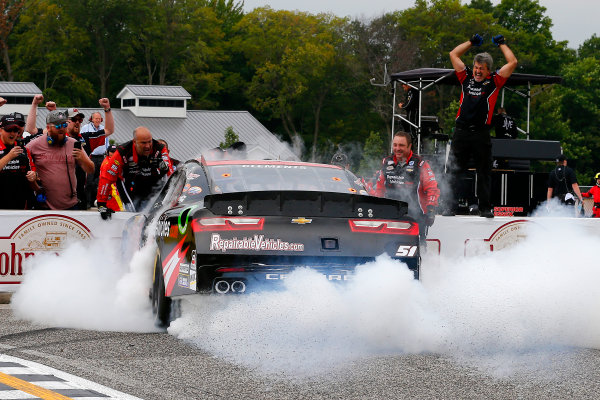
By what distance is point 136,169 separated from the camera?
34.6 ft

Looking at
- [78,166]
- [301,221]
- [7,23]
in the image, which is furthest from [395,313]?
[7,23]

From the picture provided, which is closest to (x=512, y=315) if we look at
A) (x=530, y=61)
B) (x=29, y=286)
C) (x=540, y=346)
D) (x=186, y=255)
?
(x=540, y=346)

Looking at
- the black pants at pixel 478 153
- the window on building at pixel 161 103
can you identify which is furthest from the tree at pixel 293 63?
the black pants at pixel 478 153

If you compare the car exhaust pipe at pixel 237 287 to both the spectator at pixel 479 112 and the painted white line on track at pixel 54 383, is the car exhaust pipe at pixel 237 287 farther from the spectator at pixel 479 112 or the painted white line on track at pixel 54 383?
the spectator at pixel 479 112

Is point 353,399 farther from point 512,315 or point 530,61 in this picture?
point 530,61

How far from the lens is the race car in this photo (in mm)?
7195

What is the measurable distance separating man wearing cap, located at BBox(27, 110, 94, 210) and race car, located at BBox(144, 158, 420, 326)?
144 inches

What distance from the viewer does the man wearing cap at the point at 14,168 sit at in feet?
35.8

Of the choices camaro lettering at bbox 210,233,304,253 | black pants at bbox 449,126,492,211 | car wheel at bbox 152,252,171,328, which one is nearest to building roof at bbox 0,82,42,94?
black pants at bbox 449,126,492,211

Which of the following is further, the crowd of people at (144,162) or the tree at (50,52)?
the tree at (50,52)

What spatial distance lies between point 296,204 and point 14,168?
4.66 metres

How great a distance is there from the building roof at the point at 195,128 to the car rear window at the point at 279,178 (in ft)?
229

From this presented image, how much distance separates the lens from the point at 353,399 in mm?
5551

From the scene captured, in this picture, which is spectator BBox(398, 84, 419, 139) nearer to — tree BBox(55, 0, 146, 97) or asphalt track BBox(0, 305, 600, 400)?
asphalt track BBox(0, 305, 600, 400)
